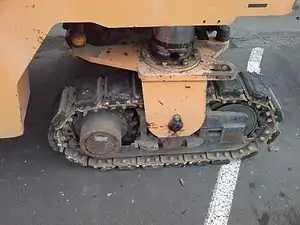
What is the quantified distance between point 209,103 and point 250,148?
1.41ft

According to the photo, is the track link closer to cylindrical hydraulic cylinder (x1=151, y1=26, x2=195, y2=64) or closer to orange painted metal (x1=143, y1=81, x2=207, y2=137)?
Result: orange painted metal (x1=143, y1=81, x2=207, y2=137)

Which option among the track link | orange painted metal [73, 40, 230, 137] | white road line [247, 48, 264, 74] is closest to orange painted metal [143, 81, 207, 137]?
orange painted metal [73, 40, 230, 137]

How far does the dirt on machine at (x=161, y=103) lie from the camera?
290 centimetres

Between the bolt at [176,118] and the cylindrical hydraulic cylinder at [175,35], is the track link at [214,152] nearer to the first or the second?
the bolt at [176,118]

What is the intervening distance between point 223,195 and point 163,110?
639mm

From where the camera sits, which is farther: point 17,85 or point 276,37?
point 276,37

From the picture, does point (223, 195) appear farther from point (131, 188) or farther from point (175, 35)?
point (175, 35)

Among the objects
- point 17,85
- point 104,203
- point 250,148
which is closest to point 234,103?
point 250,148

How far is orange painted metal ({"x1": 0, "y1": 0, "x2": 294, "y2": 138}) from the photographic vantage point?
2.53 m

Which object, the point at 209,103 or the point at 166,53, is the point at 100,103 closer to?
the point at 166,53

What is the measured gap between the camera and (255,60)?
176 inches

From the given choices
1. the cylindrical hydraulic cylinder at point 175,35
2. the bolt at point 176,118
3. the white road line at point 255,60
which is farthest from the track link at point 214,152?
the white road line at point 255,60

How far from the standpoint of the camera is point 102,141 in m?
3.03

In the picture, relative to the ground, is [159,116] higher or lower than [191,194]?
higher
